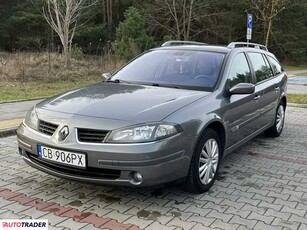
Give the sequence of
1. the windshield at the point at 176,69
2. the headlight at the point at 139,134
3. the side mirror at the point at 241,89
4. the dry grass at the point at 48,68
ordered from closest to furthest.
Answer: the headlight at the point at 139,134
the side mirror at the point at 241,89
the windshield at the point at 176,69
the dry grass at the point at 48,68

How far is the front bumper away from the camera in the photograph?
11.2 ft

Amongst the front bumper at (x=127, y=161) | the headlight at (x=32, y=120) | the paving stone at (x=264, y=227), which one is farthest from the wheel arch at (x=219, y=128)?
the headlight at (x=32, y=120)

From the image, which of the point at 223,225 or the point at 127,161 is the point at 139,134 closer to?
the point at 127,161

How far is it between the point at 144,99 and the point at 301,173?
8.03ft

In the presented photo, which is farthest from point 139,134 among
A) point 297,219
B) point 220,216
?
point 297,219

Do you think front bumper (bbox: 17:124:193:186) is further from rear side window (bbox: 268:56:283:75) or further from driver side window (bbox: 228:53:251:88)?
rear side window (bbox: 268:56:283:75)

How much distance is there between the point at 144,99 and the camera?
4043mm

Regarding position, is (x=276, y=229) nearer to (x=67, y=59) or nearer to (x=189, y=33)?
(x=67, y=59)

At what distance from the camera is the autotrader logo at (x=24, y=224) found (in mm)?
3230

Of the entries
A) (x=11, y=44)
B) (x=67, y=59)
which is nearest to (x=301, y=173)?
(x=67, y=59)

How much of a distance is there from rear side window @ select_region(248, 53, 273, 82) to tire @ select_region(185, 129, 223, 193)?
5.81 ft

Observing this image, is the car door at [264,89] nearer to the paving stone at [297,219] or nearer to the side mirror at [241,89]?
the side mirror at [241,89]

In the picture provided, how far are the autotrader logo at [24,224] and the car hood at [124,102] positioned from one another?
41.2 inches

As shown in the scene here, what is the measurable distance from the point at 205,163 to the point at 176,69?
1325 millimetres
